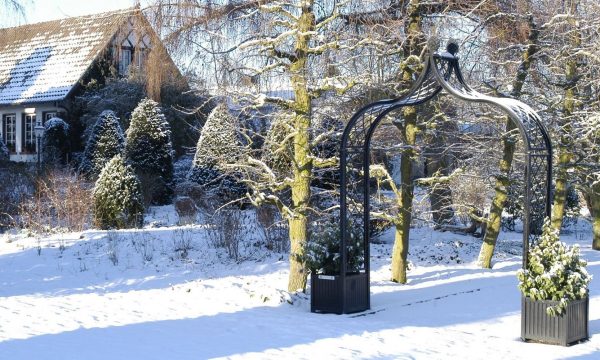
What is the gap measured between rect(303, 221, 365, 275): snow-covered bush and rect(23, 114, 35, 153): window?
23.3 m

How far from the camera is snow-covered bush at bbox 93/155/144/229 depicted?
18.2m

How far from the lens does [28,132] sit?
107ft

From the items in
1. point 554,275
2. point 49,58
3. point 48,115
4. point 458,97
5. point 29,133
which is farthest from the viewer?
point 49,58

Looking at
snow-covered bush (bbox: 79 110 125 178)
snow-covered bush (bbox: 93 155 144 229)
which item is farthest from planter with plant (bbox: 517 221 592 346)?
snow-covered bush (bbox: 79 110 125 178)


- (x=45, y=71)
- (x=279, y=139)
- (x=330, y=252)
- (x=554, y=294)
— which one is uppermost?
(x=45, y=71)

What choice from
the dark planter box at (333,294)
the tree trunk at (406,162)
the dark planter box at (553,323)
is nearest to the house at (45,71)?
the tree trunk at (406,162)

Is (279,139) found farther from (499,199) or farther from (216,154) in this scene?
(216,154)

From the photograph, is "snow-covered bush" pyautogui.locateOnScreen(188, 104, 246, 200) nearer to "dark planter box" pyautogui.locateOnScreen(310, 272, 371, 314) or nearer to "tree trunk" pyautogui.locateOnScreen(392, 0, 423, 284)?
"tree trunk" pyautogui.locateOnScreen(392, 0, 423, 284)

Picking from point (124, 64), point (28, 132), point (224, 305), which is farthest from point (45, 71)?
point (224, 305)

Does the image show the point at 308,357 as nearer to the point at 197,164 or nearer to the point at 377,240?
the point at 377,240

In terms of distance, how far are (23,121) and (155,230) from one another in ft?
56.3

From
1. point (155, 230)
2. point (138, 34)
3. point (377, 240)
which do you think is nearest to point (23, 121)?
point (155, 230)

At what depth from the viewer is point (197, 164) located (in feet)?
72.2

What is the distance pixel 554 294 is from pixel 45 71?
90.0ft
